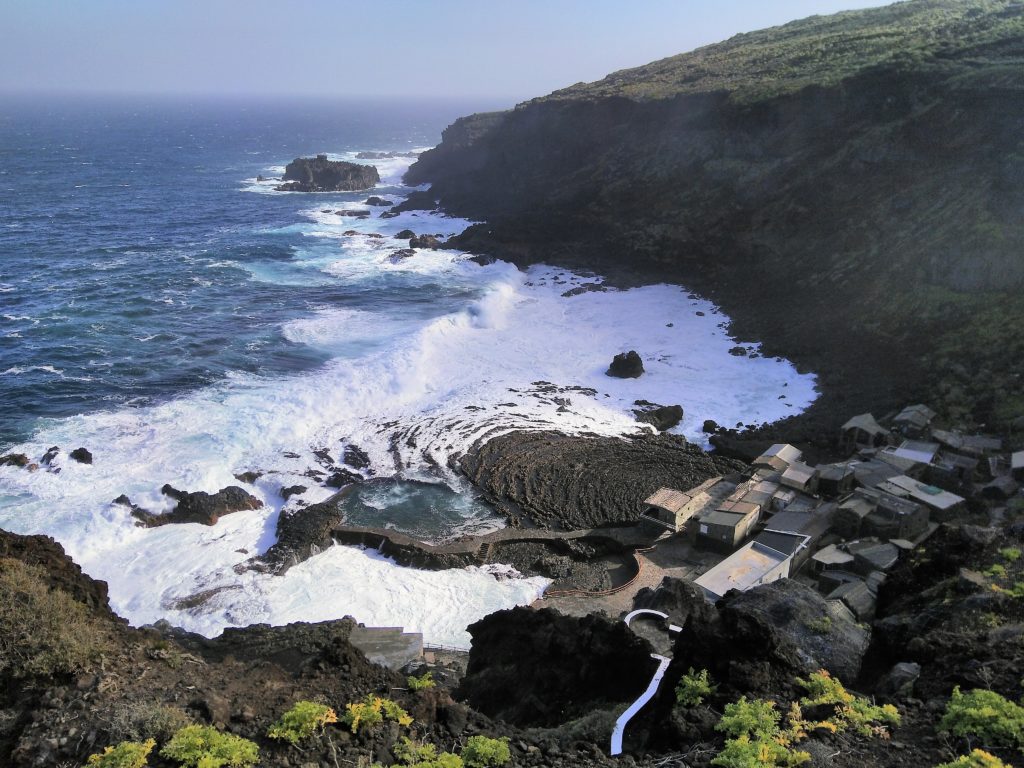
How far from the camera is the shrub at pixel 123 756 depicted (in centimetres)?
1007

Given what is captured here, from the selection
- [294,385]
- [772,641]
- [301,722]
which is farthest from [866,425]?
[294,385]

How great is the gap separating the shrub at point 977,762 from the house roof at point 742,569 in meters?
11.7

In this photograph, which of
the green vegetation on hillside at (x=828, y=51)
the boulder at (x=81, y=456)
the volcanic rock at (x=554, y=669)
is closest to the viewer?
the volcanic rock at (x=554, y=669)

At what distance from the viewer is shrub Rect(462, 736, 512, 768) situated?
10.8 m

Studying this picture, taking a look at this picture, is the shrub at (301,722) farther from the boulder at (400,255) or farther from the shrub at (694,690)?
the boulder at (400,255)

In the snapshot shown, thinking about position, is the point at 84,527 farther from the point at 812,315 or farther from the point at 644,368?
the point at 812,315

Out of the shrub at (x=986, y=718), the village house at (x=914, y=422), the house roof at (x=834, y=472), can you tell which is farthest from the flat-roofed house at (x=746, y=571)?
the village house at (x=914, y=422)

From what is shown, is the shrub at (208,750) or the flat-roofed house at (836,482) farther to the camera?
the flat-roofed house at (836,482)

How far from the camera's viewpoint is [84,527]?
90.6 feet

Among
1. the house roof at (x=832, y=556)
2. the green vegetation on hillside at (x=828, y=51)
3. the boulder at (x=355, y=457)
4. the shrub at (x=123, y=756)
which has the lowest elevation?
the boulder at (x=355, y=457)

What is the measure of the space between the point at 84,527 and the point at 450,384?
A: 63.0ft

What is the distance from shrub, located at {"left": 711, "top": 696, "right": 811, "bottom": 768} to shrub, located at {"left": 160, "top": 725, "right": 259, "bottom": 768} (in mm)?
6805

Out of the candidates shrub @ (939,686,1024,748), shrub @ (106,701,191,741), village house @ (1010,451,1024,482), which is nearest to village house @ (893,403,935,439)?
village house @ (1010,451,1024,482)

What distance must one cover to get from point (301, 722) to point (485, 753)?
291 centimetres
